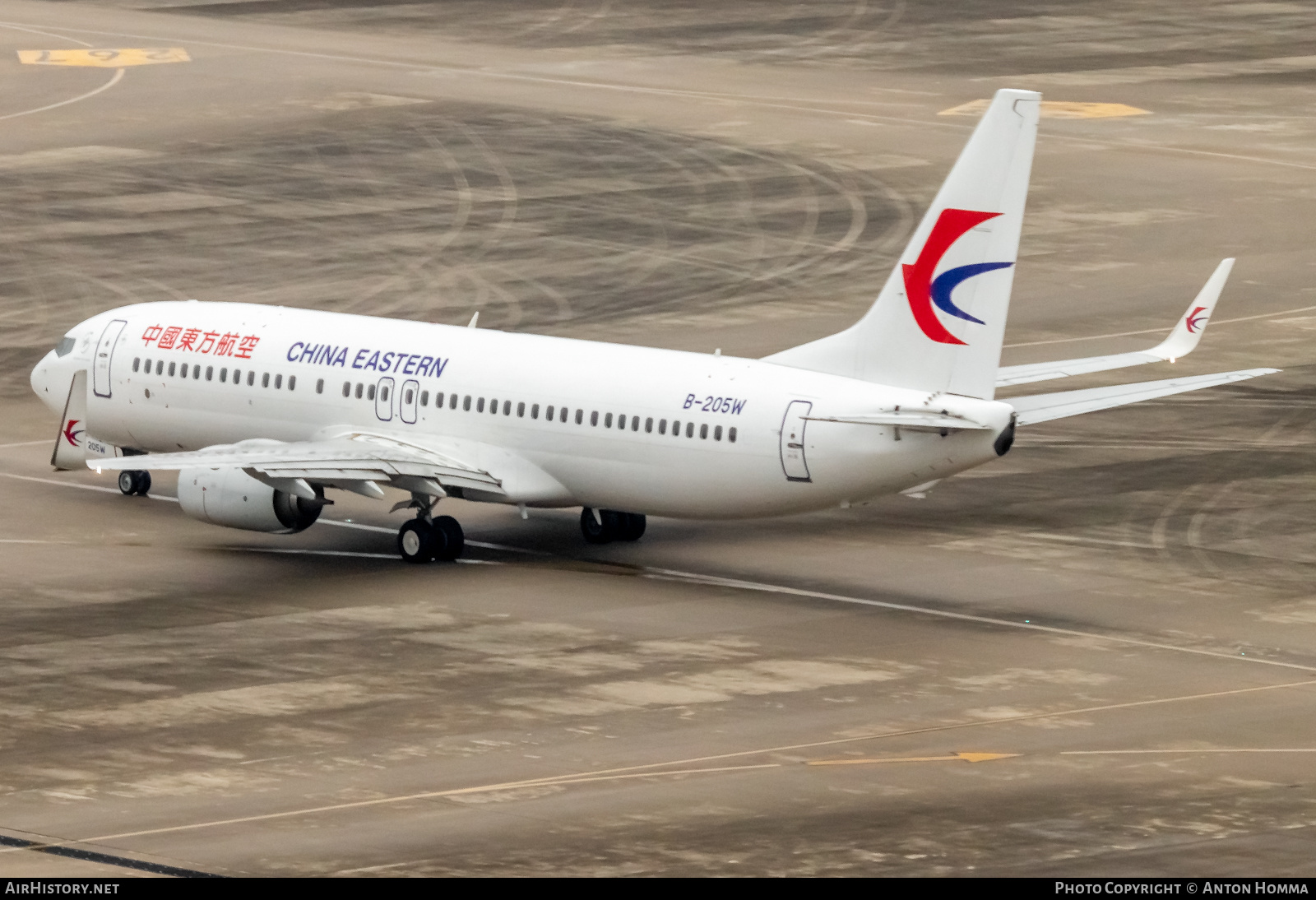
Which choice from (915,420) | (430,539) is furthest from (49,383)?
(915,420)

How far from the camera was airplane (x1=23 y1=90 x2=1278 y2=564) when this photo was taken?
164 feet

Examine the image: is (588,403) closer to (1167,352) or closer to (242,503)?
(242,503)

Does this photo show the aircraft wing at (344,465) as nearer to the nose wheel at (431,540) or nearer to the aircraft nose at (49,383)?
the nose wheel at (431,540)

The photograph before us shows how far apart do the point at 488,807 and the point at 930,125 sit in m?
73.1

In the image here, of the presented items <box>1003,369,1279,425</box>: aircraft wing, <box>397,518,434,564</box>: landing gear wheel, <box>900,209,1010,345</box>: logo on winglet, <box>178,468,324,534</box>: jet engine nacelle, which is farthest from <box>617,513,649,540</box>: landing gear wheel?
<box>1003,369,1279,425</box>: aircraft wing

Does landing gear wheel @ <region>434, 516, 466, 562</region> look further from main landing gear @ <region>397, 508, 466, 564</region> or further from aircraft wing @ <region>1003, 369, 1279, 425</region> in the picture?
aircraft wing @ <region>1003, 369, 1279, 425</region>

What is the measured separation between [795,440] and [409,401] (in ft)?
31.8

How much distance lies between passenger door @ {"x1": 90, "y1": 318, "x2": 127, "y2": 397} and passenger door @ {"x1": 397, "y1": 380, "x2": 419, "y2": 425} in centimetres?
855

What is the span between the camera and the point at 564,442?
54188 mm

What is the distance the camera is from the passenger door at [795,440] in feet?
168

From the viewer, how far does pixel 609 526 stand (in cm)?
5678
